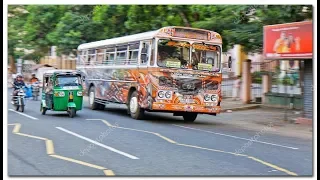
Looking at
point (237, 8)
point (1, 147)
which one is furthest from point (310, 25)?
point (1, 147)

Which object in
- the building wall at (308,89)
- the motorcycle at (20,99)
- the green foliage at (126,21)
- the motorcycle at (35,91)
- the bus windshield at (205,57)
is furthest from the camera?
the motorcycle at (35,91)

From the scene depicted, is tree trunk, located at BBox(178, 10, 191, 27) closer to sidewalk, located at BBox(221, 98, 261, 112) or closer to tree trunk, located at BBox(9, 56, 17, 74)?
sidewalk, located at BBox(221, 98, 261, 112)

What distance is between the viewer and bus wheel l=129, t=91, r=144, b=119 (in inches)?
623

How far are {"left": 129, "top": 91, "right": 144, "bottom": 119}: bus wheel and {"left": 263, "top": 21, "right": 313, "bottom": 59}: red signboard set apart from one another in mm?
4513

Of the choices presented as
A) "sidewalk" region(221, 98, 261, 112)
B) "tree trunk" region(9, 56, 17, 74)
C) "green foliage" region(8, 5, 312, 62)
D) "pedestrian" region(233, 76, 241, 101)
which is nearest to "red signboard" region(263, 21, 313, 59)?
"green foliage" region(8, 5, 312, 62)

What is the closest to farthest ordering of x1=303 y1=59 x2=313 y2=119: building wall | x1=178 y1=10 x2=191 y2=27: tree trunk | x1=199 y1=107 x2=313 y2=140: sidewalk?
1. x1=199 y1=107 x2=313 y2=140: sidewalk
2. x1=303 y1=59 x2=313 y2=119: building wall
3. x1=178 y1=10 x2=191 y2=27: tree trunk

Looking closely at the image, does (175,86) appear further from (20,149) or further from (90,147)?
(20,149)

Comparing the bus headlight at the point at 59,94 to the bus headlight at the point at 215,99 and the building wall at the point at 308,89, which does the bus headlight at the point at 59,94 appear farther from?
the building wall at the point at 308,89

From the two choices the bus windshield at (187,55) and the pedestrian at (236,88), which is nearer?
the bus windshield at (187,55)

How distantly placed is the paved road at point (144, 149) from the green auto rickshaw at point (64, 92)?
57 cm

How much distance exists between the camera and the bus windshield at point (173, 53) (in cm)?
1481

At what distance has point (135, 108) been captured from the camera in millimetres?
15992

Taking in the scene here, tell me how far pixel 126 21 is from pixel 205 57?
26.3ft

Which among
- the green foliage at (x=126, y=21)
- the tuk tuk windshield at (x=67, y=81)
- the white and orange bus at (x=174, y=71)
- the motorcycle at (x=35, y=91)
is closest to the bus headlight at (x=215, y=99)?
the white and orange bus at (x=174, y=71)
